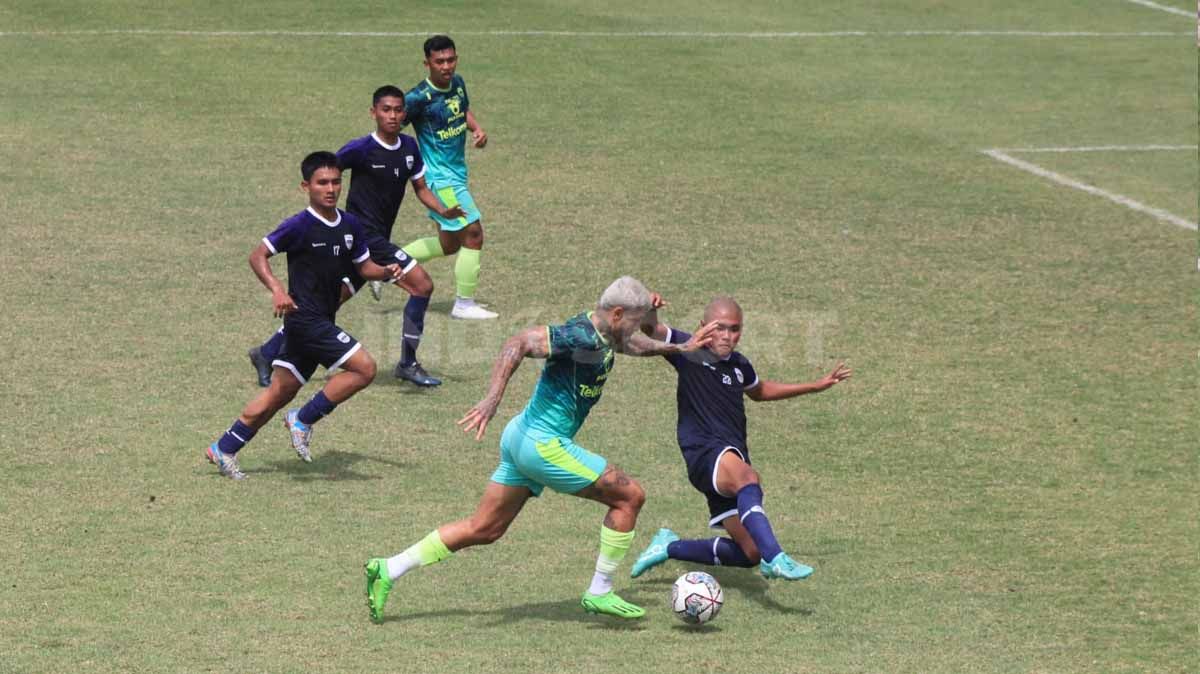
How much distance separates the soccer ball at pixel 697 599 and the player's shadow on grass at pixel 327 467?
3460mm

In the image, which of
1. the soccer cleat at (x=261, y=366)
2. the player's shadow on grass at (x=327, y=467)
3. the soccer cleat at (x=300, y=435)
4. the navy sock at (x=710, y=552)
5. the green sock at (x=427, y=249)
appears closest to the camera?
the navy sock at (x=710, y=552)

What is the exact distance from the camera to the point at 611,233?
19969 millimetres

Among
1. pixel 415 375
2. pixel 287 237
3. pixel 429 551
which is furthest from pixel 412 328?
pixel 429 551

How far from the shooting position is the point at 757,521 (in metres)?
10.6

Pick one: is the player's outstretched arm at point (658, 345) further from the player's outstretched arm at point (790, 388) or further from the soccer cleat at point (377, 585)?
the soccer cleat at point (377, 585)

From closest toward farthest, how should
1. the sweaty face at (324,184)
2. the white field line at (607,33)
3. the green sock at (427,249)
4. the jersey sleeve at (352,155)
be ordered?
the sweaty face at (324,184) → the jersey sleeve at (352,155) → the green sock at (427,249) → the white field line at (607,33)

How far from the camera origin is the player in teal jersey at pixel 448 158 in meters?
16.8

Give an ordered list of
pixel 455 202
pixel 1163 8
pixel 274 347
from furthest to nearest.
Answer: pixel 1163 8
pixel 455 202
pixel 274 347

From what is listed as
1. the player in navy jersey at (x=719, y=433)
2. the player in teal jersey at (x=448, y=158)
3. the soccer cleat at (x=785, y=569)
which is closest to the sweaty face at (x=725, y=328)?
the player in navy jersey at (x=719, y=433)

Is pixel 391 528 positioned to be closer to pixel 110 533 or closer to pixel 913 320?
pixel 110 533

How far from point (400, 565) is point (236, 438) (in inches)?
114

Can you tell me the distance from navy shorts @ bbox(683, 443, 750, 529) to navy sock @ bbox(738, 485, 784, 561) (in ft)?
0.44

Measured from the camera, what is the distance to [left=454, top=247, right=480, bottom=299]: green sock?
16922 mm

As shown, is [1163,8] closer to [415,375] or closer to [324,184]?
[415,375]
